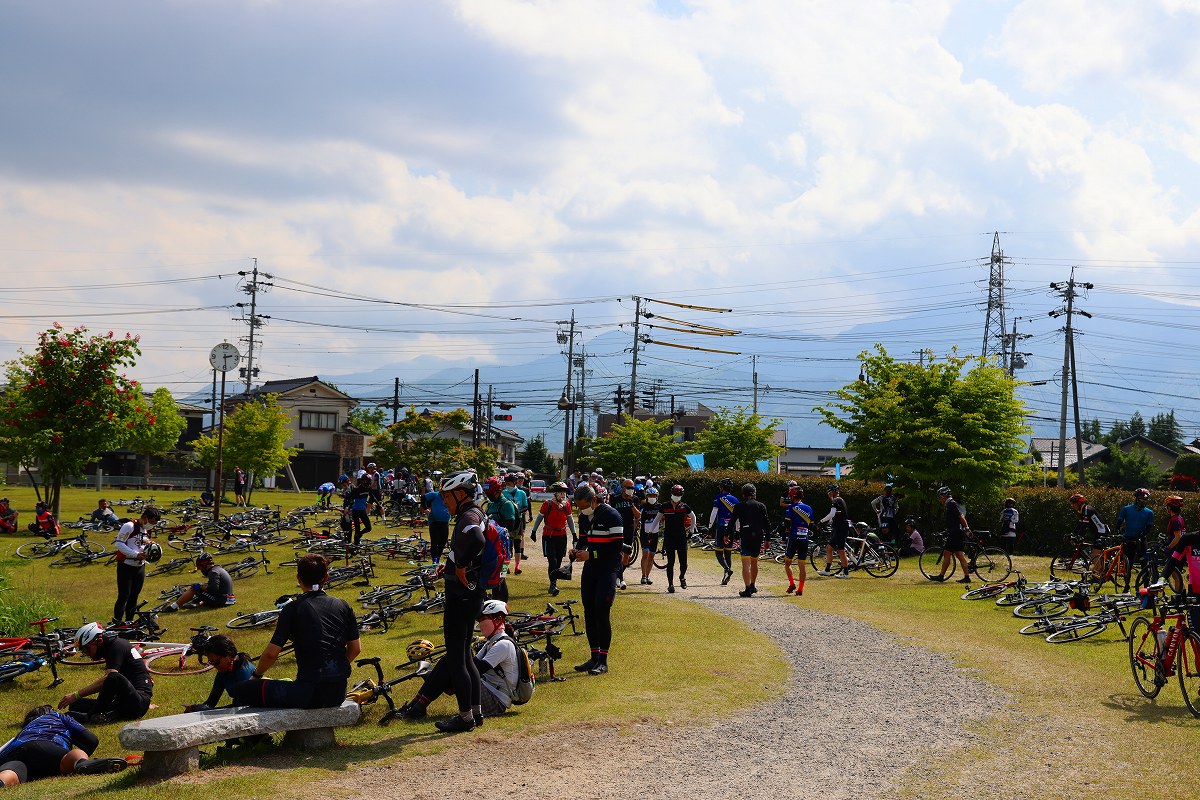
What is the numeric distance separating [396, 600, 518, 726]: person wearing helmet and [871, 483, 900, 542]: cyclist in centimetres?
2001

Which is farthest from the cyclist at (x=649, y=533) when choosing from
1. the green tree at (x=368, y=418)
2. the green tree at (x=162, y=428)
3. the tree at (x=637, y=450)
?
the green tree at (x=368, y=418)

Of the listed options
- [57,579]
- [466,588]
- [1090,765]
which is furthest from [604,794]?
[57,579]

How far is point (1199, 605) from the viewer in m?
9.33

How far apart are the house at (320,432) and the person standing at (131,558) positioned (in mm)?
61371

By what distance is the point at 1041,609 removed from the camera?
15305mm

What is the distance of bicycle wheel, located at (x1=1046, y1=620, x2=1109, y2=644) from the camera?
1333 cm

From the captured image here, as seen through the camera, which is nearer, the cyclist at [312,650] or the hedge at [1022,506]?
the cyclist at [312,650]

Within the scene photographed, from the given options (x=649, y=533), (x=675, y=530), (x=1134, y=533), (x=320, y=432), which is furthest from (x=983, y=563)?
(x=320, y=432)

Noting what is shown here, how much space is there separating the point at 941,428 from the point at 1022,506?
3.13 m

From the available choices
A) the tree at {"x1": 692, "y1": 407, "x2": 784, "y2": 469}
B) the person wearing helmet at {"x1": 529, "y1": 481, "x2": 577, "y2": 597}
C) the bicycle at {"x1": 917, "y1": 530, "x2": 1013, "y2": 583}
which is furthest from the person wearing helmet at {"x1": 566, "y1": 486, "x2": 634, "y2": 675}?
the tree at {"x1": 692, "y1": 407, "x2": 784, "y2": 469}

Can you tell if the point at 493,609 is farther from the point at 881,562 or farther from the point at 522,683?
the point at 881,562

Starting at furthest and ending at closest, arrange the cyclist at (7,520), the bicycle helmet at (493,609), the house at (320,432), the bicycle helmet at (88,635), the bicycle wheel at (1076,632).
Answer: the house at (320,432) < the cyclist at (7,520) < the bicycle wheel at (1076,632) < the bicycle helmet at (88,635) < the bicycle helmet at (493,609)

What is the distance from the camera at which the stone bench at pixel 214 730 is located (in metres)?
6.95

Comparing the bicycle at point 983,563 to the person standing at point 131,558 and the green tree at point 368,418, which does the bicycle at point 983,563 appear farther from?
the green tree at point 368,418
